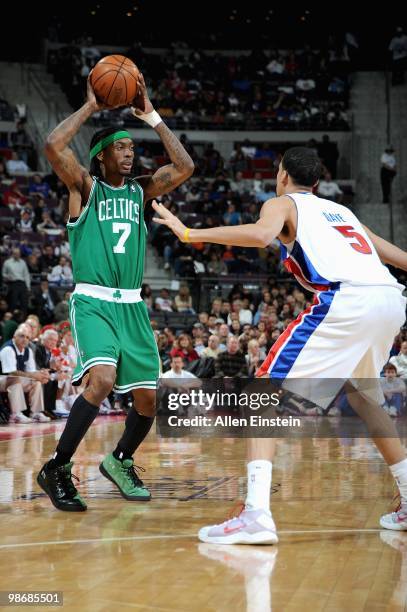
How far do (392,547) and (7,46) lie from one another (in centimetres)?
2531

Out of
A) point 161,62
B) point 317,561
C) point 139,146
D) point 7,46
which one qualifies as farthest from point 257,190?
point 317,561

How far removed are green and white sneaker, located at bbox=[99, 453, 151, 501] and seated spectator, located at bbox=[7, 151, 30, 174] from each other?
16897mm

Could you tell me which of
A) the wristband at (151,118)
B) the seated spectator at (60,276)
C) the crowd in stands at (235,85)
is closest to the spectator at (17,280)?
the seated spectator at (60,276)

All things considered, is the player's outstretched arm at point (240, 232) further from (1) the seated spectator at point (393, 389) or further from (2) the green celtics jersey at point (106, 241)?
(1) the seated spectator at point (393, 389)

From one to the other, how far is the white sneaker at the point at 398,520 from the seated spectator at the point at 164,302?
42.6 feet

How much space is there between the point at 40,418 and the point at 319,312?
8655 millimetres

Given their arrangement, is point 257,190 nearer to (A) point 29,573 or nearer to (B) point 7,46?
(B) point 7,46

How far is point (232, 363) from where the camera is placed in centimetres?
1372

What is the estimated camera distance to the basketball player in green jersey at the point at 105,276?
5.27 meters

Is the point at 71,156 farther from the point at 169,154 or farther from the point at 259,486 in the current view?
the point at 259,486

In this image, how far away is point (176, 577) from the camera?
366 centimetres

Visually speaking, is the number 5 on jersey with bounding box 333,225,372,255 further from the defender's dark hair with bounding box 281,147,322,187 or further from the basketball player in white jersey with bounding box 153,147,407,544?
the defender's dark hair with bounding box 281,147,322,187

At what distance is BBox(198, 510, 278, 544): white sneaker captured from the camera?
4.28 m

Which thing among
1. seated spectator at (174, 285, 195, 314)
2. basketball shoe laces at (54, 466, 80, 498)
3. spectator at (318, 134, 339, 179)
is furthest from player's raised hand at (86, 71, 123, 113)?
spectator at (318, 134, 339, 179)
